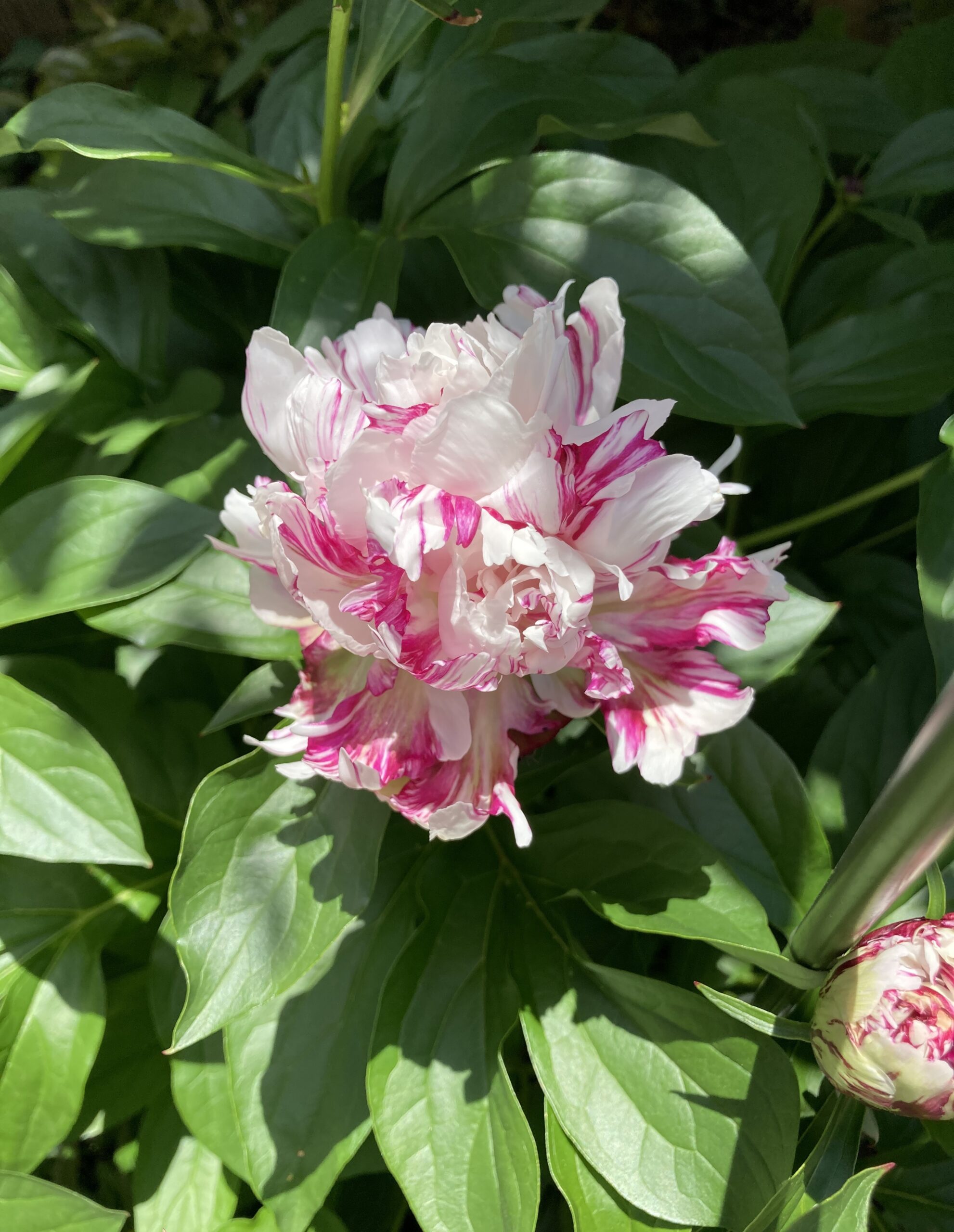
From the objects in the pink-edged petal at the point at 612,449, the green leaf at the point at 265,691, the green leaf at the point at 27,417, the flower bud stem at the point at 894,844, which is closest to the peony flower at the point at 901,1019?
the flower bud stem at the point at 894,844

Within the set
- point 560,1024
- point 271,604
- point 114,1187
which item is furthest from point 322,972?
point 114,1187

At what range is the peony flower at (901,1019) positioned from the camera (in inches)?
16.3

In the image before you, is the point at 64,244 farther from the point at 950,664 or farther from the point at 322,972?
the point at 950,664

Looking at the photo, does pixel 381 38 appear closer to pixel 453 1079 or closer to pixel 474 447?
pixel 474 447

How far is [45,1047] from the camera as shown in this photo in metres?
0.60

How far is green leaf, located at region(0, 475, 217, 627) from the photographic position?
550mm

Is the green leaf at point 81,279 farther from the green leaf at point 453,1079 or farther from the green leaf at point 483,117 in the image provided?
the green leaf at point 453,1079

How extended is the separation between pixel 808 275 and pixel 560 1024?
0.63 m

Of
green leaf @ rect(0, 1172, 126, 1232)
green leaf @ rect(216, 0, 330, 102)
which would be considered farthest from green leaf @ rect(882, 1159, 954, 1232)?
green leaf @ rect(216, 0, 330, 102)

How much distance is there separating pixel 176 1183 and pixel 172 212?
2.29 ft

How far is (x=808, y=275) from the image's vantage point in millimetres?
786

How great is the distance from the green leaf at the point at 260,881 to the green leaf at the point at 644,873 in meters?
0.13

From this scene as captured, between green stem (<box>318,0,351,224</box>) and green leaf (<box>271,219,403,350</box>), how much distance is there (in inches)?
1.5

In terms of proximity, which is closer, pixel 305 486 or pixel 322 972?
pixel 305 486
